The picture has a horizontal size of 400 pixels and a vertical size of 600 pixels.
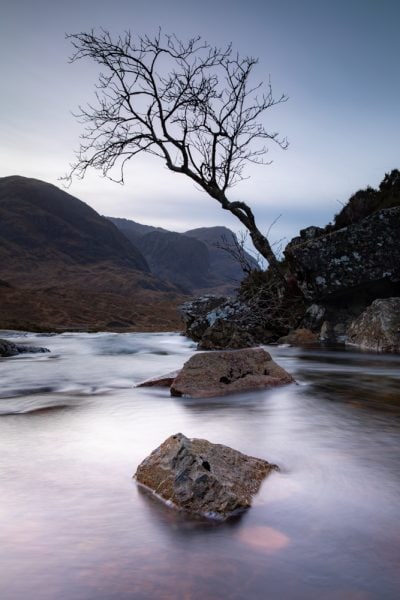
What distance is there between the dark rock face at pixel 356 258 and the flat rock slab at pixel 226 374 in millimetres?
7303

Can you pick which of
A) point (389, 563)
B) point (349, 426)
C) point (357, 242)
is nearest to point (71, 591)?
point (389, 563)

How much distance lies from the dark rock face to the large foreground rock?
11.3 metres

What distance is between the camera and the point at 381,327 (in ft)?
41.7

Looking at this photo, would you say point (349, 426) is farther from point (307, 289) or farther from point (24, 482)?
point (307, 289)

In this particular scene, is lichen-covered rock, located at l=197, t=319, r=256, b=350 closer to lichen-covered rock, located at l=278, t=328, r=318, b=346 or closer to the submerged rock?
lichen-covered rock, located at l=278, t=328, r=318, b=346

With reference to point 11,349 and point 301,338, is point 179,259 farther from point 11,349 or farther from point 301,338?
point 11,349

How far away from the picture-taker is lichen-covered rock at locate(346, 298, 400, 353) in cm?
1238

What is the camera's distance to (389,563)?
2084mm

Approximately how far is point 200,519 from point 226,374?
171 inches

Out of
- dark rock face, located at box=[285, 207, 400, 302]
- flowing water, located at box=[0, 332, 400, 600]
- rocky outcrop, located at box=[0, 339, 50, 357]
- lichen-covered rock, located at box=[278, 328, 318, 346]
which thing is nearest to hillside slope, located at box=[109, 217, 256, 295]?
lichen-covered rock, located at box=[278, 328, 318, 346]

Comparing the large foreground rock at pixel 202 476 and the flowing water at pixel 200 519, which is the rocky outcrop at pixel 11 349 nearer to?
the flowing water at pixel 200 519

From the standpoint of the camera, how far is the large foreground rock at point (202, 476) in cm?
265

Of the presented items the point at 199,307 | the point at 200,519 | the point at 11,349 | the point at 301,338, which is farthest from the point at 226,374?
the point at 199,307

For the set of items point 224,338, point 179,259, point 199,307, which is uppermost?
point 179,259
